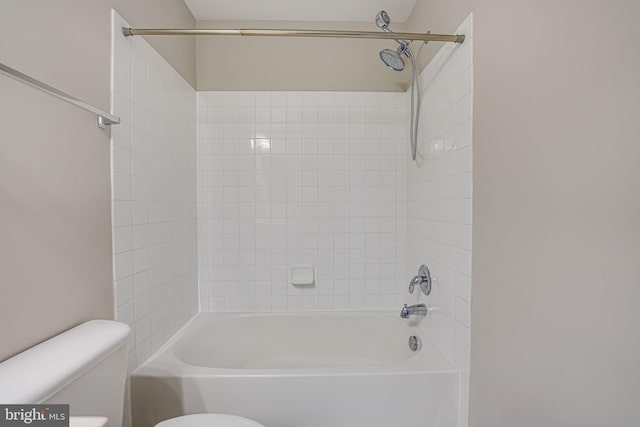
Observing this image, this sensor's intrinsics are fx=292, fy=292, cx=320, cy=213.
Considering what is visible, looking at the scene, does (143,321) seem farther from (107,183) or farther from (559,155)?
(559,155)

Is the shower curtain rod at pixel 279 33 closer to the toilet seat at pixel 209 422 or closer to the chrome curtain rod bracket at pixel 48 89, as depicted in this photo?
the chrome curtain rod bracket at pixel 48 89

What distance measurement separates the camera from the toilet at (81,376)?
2.03ft

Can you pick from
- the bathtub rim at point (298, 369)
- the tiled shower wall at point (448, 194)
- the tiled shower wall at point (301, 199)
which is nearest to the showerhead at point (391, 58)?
the tiled shower wall at point (448, 194)

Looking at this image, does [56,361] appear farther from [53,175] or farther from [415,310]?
[415,310]

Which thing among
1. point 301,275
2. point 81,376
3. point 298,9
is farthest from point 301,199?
point 81,376

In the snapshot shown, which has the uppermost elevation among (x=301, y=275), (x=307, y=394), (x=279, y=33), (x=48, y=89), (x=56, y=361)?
(x=279, y=33)

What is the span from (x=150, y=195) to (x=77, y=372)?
2.80ft

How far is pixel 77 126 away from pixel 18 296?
0.53 m

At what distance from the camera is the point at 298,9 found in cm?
191

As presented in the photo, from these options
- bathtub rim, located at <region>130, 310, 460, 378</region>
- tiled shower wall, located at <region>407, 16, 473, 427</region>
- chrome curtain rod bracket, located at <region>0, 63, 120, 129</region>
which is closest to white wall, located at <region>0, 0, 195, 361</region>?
chrome curtain rod bracket, located at <region>0, 63, 120, 129</region>

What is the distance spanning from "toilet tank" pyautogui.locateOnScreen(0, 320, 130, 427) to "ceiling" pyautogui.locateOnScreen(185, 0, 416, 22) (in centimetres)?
193

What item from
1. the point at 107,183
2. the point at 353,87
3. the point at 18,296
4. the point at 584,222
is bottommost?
the point at 18,296

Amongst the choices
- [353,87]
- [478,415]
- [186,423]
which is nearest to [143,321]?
[186,423]

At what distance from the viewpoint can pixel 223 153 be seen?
2.05 metres
